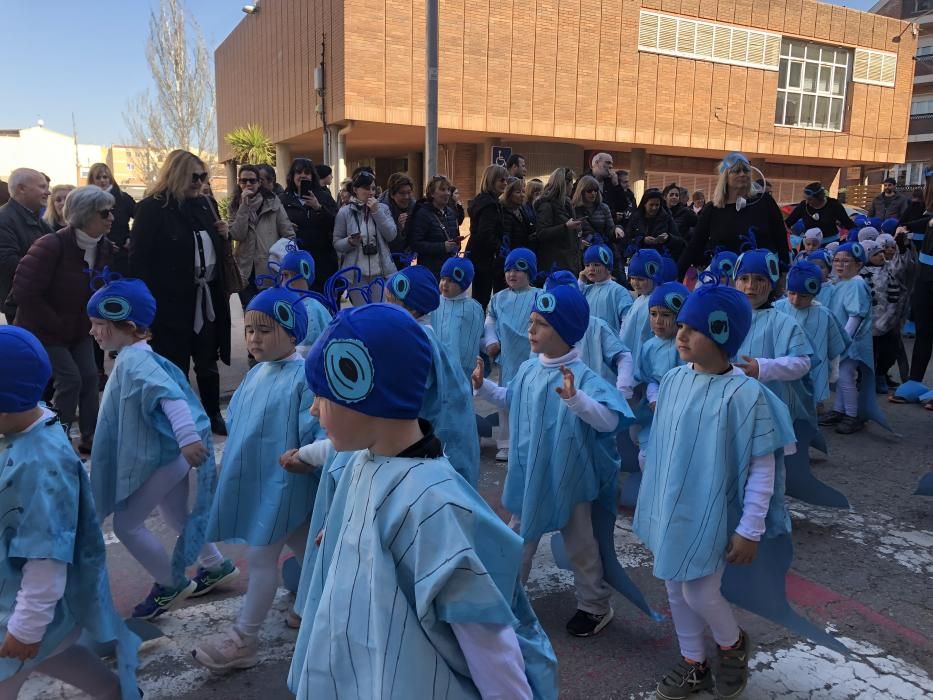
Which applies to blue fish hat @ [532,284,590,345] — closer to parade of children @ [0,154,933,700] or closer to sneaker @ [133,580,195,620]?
parade of children @ [0,154,933,700]

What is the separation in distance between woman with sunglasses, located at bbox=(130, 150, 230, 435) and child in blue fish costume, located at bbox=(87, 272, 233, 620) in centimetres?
240

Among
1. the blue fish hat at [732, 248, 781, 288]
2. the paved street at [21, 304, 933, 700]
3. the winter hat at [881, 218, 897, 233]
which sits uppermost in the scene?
the winter hat at [881, 218, 897, 233]

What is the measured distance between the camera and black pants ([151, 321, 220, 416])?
5895mm

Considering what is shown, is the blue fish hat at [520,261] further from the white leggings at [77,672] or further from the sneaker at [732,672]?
the white leggings at [77,672]

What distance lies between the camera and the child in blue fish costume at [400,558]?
1562mm

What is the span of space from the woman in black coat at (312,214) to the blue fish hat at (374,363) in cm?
609

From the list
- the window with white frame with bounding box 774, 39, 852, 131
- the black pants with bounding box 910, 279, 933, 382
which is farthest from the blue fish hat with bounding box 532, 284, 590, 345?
the window with white frame with bounding box 774, 39, 852, 131


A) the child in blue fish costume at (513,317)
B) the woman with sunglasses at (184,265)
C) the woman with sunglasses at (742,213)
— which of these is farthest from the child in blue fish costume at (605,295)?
the woman with sunglasses at (184,265)

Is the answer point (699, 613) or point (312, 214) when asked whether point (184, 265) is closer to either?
point (312, 214)

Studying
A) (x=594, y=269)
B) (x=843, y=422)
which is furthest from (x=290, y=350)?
(x=843, y=422)

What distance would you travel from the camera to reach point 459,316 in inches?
240

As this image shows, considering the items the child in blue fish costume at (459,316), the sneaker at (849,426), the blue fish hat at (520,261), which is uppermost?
the blue fish hat at (520,261)

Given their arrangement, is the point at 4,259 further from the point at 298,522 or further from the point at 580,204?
the point at 580,204

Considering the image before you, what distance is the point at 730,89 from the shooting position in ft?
91.6
